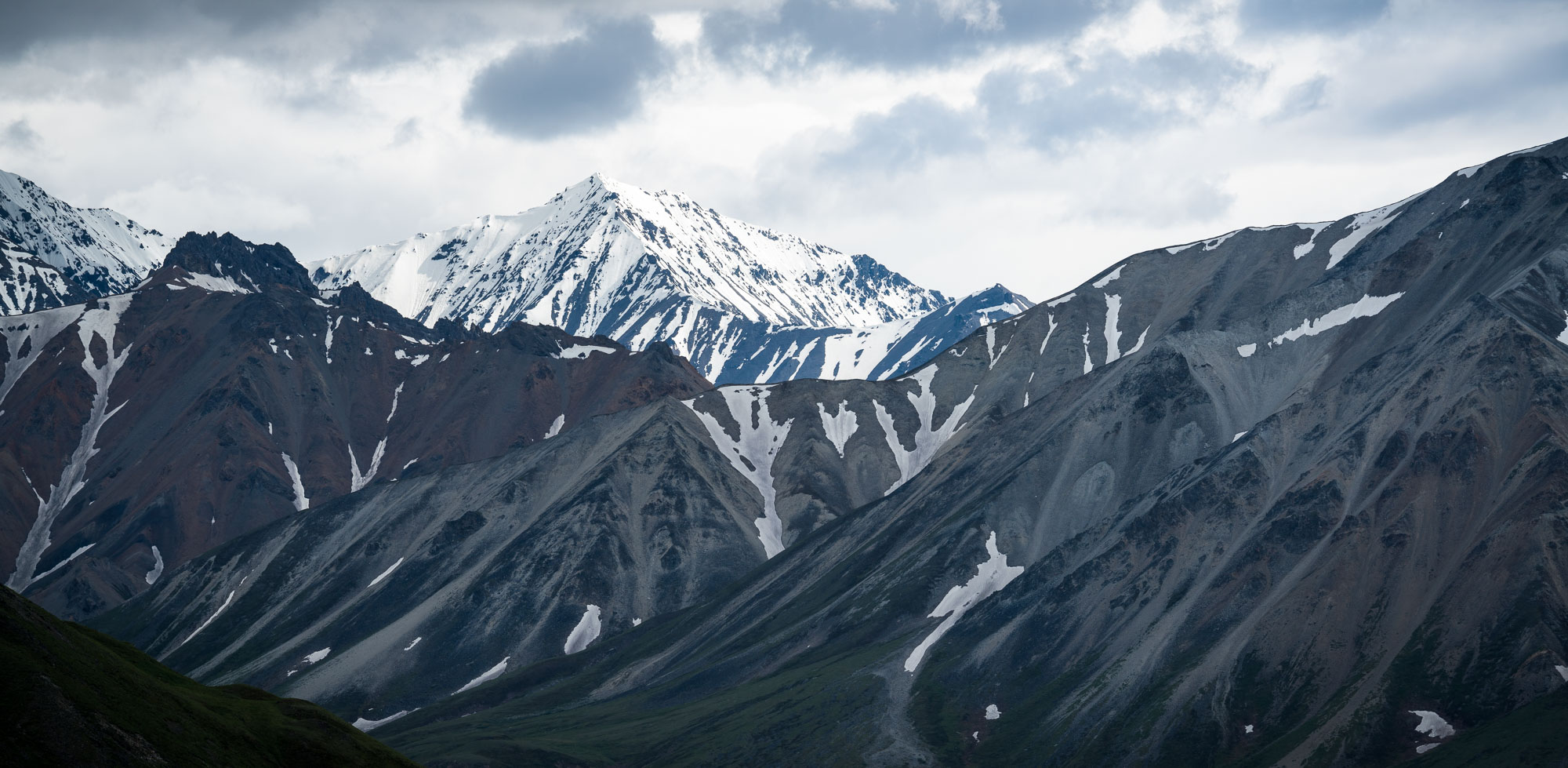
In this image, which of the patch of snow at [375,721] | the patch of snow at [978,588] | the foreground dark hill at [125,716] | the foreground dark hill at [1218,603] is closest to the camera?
the foreground dark hill at [125,716]

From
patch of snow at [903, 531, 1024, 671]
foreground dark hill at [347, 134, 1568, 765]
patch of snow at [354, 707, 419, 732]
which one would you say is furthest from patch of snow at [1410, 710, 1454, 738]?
patch of snow at [354, 707, 419, 732]

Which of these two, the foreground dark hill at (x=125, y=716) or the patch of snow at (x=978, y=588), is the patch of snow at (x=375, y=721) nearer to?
the patch of snow at (x=978, y=588)

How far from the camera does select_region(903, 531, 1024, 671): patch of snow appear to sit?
175m

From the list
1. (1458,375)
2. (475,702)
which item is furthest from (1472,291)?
(475,702)

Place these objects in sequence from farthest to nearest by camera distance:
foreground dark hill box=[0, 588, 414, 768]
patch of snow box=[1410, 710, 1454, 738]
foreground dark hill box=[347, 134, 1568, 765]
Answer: foreground dark hill box=[347, 134, 1568, 765] → patch of snow box=[1410, 710, 1454, 738] → foreground dark hill box=[0, 588, 414, 768]

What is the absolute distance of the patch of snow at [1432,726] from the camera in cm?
11375

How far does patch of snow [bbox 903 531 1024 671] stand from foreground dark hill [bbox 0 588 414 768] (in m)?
98.0

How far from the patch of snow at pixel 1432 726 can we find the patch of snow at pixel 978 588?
63.4 meters

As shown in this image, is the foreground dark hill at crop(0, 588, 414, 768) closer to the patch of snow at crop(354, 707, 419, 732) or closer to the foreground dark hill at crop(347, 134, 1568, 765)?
the foreground dark hill at crop(347, 134, 1568, 765)

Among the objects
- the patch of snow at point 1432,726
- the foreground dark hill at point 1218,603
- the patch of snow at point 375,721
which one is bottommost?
the patch of snow at point 1432,726

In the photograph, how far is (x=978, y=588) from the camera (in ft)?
589

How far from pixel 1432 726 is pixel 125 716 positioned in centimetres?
9729

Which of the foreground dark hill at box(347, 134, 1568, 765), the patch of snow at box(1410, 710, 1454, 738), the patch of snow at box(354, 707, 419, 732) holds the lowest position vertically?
the patch of snow at box(1410, 710, 1454, 738)

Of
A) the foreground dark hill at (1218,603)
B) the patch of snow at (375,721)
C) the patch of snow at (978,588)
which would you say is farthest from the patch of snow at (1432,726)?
the patch of snow at (375,721)
